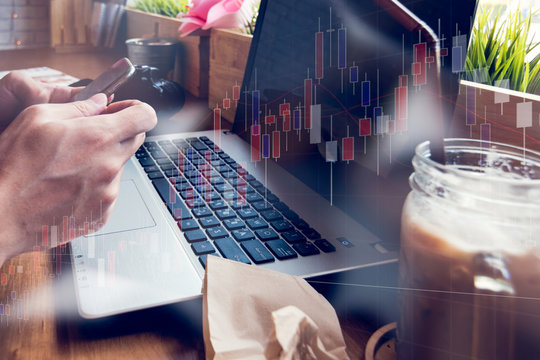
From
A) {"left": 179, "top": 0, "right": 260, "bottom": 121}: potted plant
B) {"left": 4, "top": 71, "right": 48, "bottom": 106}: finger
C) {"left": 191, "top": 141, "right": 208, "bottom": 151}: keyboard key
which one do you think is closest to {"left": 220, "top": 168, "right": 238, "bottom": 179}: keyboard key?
{"left": 191, "top": 141, "right": 208, "bottom": 151}: keyboard key

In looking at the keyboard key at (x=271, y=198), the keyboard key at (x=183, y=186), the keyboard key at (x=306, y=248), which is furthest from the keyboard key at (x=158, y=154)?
the keyboard key at (x=306, y=248)

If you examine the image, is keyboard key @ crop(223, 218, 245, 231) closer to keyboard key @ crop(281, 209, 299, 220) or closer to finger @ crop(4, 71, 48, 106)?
keyboard key @ crop(281, 209, 299, 220)

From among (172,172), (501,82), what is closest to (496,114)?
(501,82)

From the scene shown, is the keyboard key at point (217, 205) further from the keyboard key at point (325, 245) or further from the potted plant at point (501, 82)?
the potted plant at point (501, 82)

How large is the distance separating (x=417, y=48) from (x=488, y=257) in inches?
7.4

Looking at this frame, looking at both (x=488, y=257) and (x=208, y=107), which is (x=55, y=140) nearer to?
(x=488, y=257)

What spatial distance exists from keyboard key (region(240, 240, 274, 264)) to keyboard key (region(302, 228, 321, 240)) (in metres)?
0.04

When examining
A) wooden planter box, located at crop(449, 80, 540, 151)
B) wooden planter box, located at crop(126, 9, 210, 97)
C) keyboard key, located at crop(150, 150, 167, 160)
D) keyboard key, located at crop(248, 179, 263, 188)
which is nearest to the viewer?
wooden planter box, located at crop(449, 80, 540, 151)

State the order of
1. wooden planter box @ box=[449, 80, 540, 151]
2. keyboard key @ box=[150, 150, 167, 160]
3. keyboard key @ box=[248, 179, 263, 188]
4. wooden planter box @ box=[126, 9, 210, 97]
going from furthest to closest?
1. wooden planter box @ box=[126, 9, 210, 97]
2. keyboard key @ box=[150, 150, 167, 160]
3. keyboard key @ box=[248, 179, 263, 188]
4. wooden planter box @ box=[449, 80, 540, 151]

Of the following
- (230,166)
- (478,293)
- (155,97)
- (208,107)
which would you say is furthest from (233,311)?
(208,107)

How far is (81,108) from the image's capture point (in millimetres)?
413

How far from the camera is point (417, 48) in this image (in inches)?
13.9

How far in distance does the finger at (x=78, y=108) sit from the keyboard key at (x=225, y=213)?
15cm

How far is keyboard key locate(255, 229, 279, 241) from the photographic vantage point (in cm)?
41
